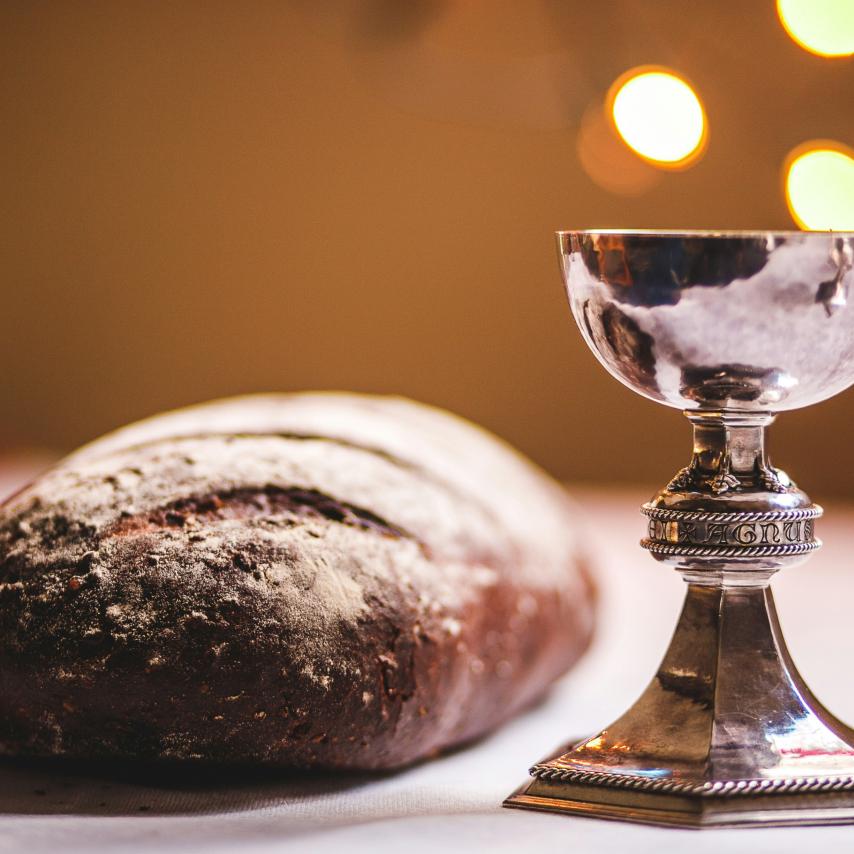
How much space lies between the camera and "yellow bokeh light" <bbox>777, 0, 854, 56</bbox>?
1942 mm

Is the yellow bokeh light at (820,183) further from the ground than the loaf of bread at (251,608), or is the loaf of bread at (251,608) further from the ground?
the yellow bokeh light at (820,183)

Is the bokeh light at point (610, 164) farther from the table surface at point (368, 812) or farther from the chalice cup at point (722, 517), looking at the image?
the chalice cup at point (722, 517)

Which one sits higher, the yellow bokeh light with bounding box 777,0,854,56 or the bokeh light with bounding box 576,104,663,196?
the bokeh light with bounding box 576,104,663,196

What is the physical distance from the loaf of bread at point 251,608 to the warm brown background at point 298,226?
13.5 ft

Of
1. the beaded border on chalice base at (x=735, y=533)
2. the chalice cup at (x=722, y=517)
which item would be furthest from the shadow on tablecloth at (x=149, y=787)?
the beaded border on chalice base at (x=735, y=533)

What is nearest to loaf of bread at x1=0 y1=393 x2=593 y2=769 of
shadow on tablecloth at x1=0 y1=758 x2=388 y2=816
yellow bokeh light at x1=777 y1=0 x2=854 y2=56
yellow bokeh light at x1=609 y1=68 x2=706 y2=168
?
shadow on tablecloth at x1=0 y1=758 x2=388 y2=816

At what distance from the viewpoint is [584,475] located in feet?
19.0

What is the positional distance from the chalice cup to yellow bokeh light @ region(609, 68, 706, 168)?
1.20m

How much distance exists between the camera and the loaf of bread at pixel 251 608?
115 centimetres

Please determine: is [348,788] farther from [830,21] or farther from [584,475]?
[584,475]

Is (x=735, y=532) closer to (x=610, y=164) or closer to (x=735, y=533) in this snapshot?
(x=735, y=533)

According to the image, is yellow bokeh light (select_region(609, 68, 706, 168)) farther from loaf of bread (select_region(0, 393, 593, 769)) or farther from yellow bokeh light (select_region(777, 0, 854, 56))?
loaf of bread (select_region(0, 393, 593, 769))

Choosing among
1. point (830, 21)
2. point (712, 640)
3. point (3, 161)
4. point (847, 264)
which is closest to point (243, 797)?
point (712, 640)

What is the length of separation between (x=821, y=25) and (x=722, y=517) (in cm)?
119
